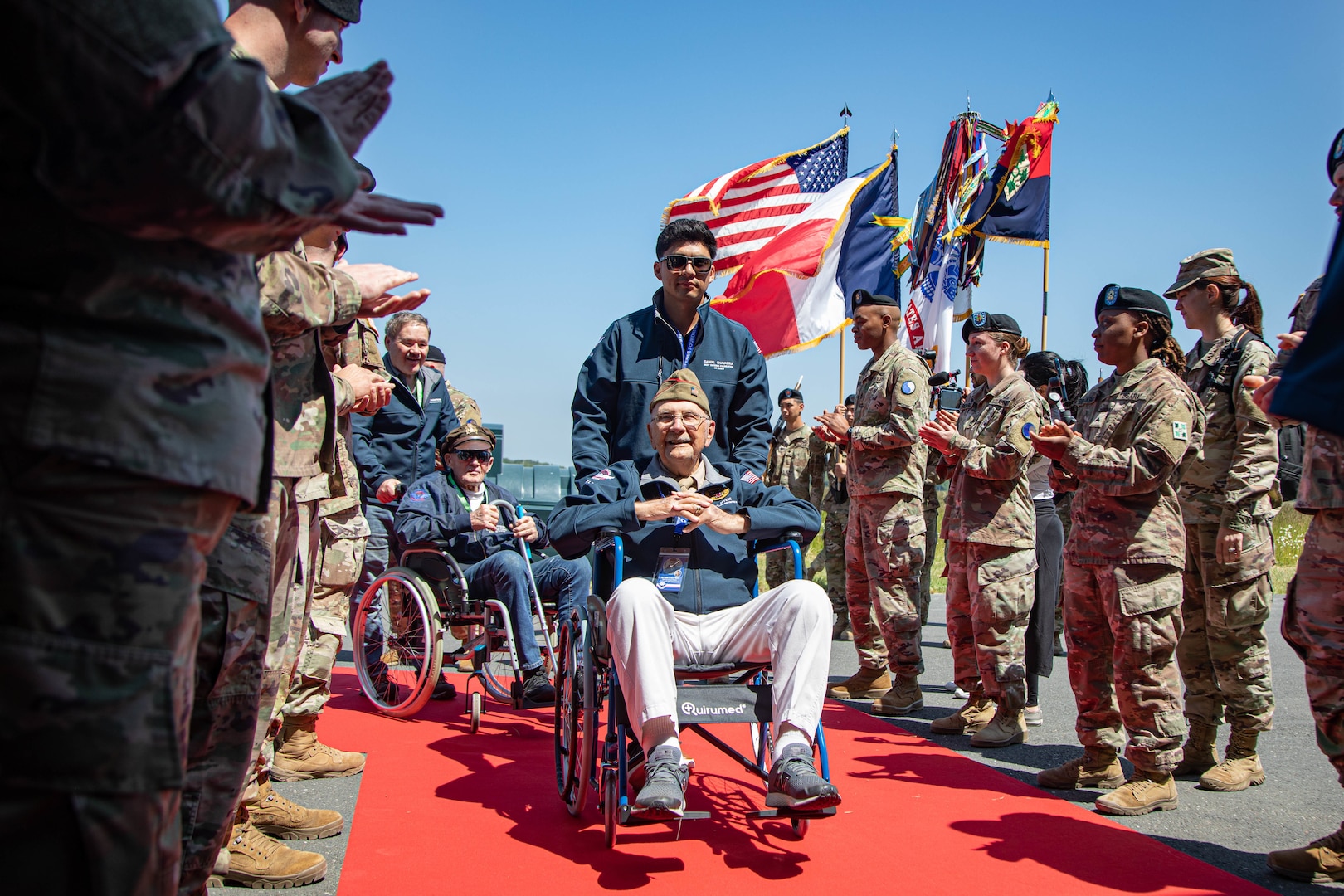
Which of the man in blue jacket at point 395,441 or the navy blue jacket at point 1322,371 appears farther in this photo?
the man in blue jacket at point 395,441

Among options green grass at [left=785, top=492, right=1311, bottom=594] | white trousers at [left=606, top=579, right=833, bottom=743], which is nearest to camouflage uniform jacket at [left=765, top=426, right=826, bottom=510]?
green grass at [left=785, top=492, right=1311, bottom=594]

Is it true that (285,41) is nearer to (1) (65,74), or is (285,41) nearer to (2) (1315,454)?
(1) (65,74)

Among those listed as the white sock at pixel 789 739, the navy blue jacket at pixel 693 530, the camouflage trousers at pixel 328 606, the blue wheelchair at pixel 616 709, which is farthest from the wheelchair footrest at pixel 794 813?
the camouflage trousers at pixel 328 606

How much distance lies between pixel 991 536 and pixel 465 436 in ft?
10.2

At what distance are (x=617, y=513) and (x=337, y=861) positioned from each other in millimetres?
1440

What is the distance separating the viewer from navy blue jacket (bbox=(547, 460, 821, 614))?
3.51m

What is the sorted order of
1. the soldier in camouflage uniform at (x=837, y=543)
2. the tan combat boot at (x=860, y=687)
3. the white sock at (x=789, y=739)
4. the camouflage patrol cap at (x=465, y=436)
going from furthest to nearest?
the soldier in camouflage uniform at (x=837, y=543), the tan combat boot at (x=860, y=687), the camouflage patrol cap at (x=465, y=436), the white sock at (x=789, y=739)

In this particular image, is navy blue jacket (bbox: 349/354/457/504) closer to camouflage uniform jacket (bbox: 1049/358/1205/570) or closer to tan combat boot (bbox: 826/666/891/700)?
tan combat boot (bbox: 826/666/891/700)

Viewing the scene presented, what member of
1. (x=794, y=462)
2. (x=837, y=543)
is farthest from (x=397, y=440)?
(x=794, y=462)

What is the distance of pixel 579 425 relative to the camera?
4.20m

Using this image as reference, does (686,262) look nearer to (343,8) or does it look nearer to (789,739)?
(789,739)

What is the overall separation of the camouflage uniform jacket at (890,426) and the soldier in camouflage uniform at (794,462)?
4.16 m

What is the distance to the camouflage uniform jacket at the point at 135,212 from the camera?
41.4 inches

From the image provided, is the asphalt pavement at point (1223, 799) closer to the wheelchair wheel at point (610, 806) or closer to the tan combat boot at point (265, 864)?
the tan combat boot at point (265, 864)
